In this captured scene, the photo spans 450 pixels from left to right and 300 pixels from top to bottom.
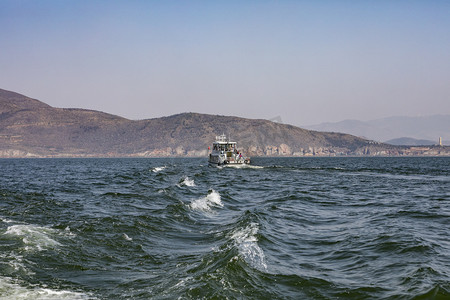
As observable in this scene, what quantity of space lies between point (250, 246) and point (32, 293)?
7.23m

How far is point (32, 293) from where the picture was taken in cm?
991

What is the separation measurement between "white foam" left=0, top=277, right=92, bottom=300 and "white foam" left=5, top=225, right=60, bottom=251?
13.1 ft

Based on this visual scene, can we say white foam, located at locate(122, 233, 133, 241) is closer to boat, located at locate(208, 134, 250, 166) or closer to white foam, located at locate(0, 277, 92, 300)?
white foam, located at locate(0, 277, 92, 300)

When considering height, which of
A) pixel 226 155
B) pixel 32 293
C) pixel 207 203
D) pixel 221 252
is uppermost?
pixel 226 155

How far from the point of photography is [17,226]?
1717 cm

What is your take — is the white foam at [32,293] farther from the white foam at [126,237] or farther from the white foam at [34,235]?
the white foam at [126,237]

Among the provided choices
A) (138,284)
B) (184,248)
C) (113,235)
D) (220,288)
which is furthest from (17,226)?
→ (220,288)

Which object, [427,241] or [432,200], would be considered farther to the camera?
[432,200]

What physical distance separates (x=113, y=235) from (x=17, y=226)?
162 inches

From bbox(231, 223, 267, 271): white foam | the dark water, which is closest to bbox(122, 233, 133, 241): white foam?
the dark water

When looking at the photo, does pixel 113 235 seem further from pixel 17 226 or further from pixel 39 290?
pixel 39 290

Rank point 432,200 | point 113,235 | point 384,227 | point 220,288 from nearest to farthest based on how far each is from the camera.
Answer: point 220,288 → point 113,235 → point 384,227 → point 432,200

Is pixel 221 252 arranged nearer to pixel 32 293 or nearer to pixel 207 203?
pixel 32 293

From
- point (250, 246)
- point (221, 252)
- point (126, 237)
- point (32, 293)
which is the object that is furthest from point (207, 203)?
point (32, 293)
